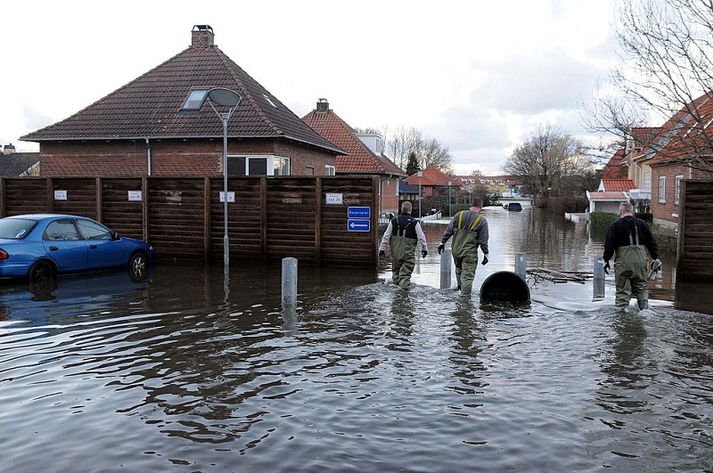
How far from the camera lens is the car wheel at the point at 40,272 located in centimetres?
1210

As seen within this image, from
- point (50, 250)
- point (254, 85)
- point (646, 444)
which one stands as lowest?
point (646, 444)

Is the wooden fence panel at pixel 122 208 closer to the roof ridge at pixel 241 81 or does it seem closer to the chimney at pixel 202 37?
the roof ridge at pixel 241 81

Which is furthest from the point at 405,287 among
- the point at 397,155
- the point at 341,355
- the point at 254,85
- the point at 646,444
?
the point at 397,155

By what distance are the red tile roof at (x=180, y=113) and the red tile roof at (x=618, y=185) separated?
1312 inches

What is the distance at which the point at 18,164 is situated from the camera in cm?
6512

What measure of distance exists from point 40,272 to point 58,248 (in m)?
0.59

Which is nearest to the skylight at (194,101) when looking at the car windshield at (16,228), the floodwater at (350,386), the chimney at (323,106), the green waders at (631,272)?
the car windshield at (16,228)

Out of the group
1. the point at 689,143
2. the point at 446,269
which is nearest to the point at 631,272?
the point at 446,269

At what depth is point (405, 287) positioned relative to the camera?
38.9ft

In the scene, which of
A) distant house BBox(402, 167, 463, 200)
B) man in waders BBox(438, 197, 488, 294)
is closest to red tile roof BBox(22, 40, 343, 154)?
man in waders BBox(438, 197, 488, 294)

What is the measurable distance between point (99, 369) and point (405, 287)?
6269mm

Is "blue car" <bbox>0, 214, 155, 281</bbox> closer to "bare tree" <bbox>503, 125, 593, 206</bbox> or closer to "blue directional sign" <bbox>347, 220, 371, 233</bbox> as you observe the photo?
"blue directional sign" <bbox>347, 220, 371, 233</bbox>

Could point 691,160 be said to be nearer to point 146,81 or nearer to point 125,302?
point 125,302

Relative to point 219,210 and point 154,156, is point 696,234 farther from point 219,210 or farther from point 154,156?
point 154,156
